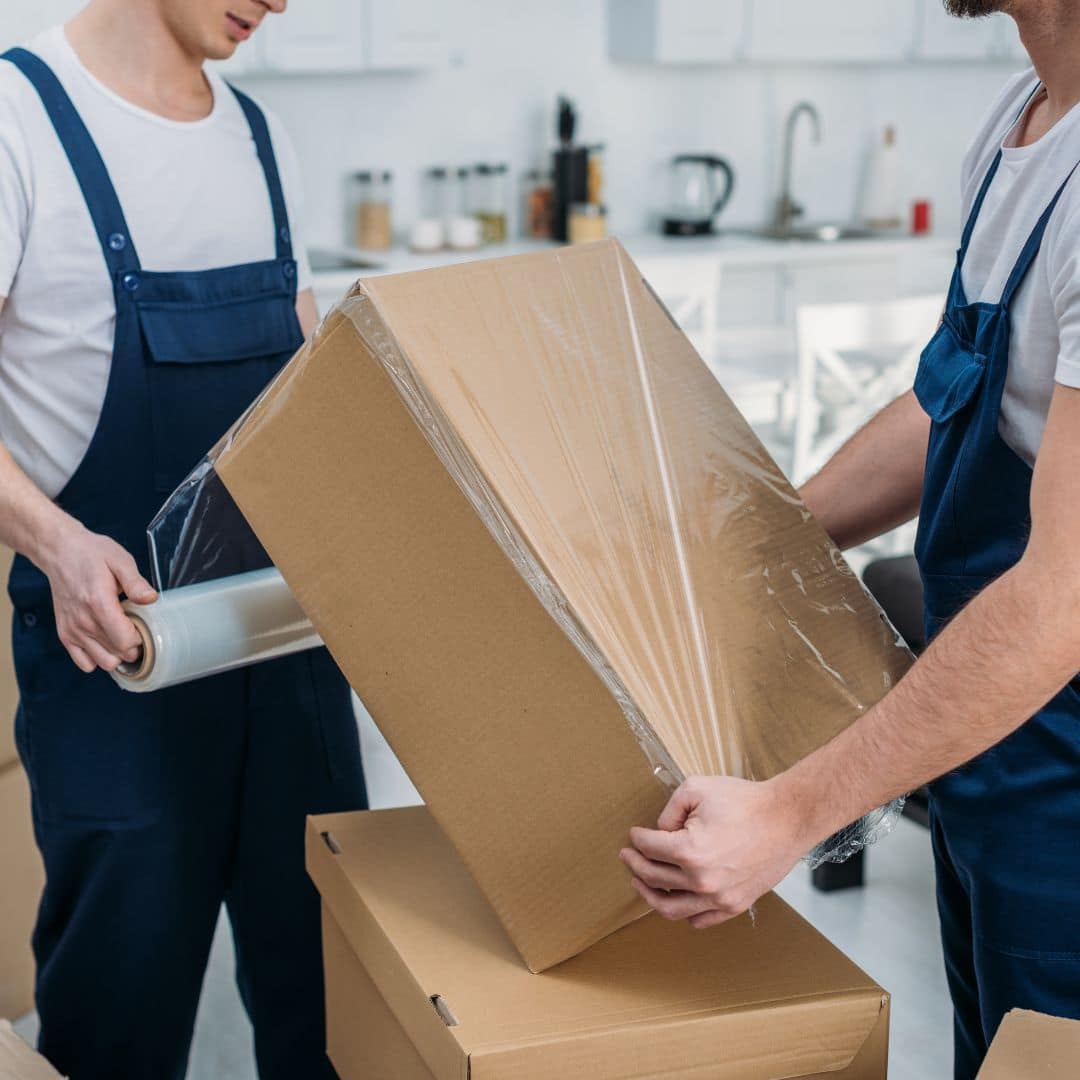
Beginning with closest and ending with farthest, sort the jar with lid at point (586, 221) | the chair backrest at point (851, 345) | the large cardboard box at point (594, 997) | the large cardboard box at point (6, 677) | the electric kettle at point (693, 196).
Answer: the large cardboard box at point (594, 997) < the large cardboard box at point (6, 677) < the chair backrest at point (851, 345) < the jar with lid at point (586, 221) < the electric kettle at point (693, 196)

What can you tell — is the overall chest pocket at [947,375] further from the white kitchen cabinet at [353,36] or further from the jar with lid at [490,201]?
the jar with lid at [490,201]

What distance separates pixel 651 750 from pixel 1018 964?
361 millimetres

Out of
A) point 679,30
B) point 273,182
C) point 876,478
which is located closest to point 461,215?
point 679,30

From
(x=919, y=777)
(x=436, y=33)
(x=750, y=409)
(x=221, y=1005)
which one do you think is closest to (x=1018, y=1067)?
(x=919, y=777)

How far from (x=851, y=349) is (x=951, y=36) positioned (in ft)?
5.18

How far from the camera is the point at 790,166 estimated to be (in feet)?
15.9

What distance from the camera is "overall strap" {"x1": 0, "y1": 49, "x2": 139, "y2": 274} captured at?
4.42 feet

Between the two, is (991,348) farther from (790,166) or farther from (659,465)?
(790,166)

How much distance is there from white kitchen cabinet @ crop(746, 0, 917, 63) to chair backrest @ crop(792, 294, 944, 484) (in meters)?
1.13

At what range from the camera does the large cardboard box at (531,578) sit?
94cm

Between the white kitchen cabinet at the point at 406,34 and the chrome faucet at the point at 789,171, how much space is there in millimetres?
1257

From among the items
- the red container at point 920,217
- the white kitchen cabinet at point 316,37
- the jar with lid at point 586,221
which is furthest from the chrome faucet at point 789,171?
the white kitchen cabinet at point 316,37

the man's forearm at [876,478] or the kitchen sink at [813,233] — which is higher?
the man's forearm at [876,478]

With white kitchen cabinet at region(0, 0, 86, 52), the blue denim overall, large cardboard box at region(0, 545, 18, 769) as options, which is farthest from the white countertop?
the blue denim overall
